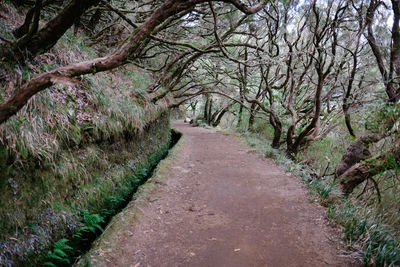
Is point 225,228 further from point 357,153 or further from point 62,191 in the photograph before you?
point 357,153

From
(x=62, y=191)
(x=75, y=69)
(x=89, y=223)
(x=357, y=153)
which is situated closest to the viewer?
(x=75, y=69)

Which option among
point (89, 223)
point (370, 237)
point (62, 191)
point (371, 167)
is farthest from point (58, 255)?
point (371, 167)

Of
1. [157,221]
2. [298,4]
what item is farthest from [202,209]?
[298,4]

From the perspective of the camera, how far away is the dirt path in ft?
9.25

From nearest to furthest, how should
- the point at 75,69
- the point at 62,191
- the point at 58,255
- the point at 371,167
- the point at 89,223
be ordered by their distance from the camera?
the point at 75,69, the point at 58,255, the point at 62,191, the point at 89,223, the point at 371,167

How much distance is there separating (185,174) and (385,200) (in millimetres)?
6164

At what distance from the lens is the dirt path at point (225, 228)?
111 inches

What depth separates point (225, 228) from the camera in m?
3.54

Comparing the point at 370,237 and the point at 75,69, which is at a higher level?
the point at 75,69

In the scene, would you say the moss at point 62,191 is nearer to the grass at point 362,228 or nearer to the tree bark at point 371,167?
the grass at point 362,228

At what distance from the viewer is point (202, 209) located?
4156mm

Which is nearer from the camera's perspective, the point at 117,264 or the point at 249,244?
the point at 117,264

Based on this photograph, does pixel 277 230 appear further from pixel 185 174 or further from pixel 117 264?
pixel 185 174

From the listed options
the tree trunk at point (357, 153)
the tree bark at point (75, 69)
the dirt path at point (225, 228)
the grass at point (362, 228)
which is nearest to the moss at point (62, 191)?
the dirt path at point (225, 228)
